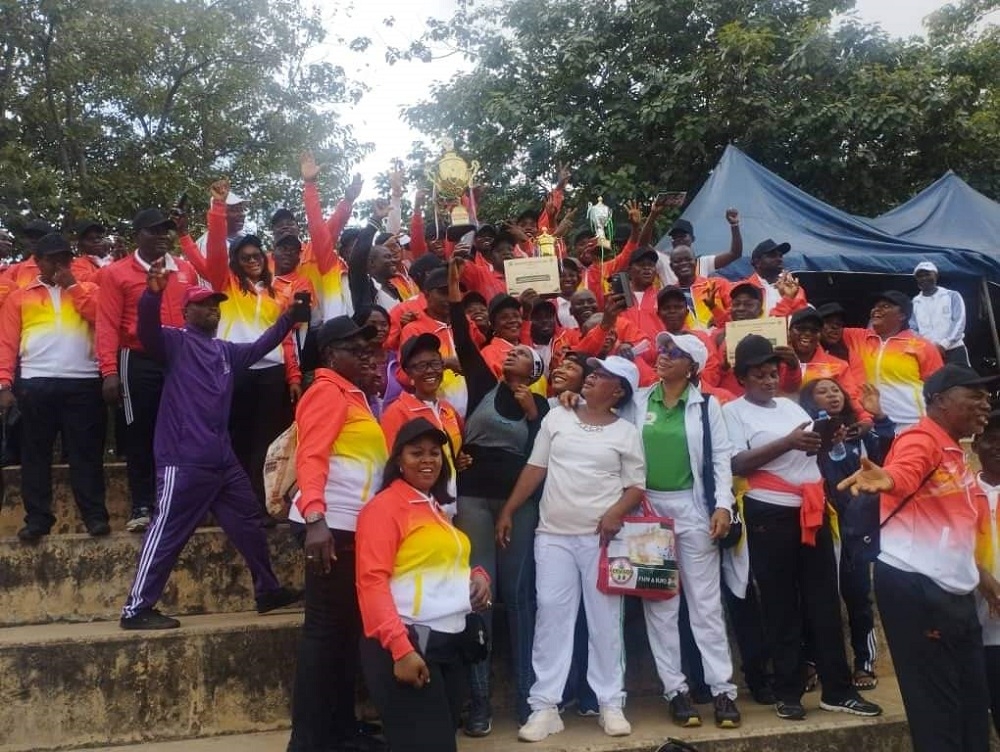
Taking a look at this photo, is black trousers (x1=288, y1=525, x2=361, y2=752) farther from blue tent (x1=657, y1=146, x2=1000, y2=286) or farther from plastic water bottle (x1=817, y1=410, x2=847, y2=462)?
blue tent (x1=657, y1=146, x2=1000, y2=286)

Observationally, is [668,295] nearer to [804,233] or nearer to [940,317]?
[940,317]

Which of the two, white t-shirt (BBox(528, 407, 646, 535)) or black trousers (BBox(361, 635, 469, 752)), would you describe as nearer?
black trousers (BBox(361, 635, 469, 752))

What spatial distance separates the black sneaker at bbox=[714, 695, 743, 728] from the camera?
5.13 m

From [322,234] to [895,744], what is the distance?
4839mm

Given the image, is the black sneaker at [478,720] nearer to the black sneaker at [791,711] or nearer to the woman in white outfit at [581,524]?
the woman in white outfit at [581,524]

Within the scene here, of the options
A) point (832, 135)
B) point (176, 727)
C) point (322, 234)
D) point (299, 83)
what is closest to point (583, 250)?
point (322, 234)

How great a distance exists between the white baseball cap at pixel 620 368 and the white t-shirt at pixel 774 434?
2.30 feet

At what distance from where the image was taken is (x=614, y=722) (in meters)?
4.99

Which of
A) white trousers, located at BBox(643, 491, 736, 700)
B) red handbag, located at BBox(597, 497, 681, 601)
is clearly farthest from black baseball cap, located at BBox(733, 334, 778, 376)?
red handbag, located at BBox(597, 497, 681, 601)

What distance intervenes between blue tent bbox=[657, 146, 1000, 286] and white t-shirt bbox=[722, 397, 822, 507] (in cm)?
504

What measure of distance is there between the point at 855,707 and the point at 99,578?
14.8 ft

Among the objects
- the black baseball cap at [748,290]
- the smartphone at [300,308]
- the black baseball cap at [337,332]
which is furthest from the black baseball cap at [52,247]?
the black baseball cap at [748,290]

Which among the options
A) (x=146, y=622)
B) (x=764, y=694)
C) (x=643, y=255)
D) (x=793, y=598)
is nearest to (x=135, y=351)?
(x=146, y=622)

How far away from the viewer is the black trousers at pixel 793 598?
17.5 ft
